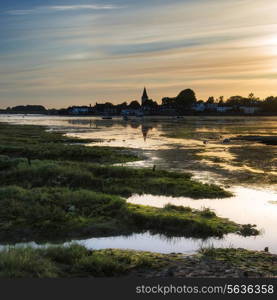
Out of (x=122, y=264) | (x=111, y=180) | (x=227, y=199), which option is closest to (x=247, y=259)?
(x=122, y=264)

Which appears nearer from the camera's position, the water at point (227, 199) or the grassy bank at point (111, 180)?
the water at point (227, 199)

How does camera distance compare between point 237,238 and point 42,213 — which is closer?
point 237,238

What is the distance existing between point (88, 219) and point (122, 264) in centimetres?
589

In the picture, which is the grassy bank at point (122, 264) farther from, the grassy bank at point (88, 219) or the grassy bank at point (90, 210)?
the grassy bank at point (90, 210)

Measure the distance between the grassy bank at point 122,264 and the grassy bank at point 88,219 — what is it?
3.36 metres

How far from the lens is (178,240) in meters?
15.4

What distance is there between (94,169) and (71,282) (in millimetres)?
19597

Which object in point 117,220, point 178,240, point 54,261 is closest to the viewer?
point 54,261

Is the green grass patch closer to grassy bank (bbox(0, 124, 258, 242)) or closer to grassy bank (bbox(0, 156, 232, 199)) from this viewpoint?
grassy bank (bbox(0, 124, 258, 242))

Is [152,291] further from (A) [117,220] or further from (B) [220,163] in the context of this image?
(B) [220,163]

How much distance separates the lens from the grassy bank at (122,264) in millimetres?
10320

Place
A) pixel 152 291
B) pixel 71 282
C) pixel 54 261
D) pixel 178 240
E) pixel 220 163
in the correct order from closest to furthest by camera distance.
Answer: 1. pixel 152 291
2. pixel 71 282
3. pixel 54 261
4. pixel 178 240
5. pixel 220 163

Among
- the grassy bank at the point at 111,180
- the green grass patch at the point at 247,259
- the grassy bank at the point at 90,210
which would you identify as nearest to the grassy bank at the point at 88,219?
the grassy bank at the point at 90,210

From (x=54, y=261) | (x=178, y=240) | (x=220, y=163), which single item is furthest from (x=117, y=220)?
(x=220, y=163)
